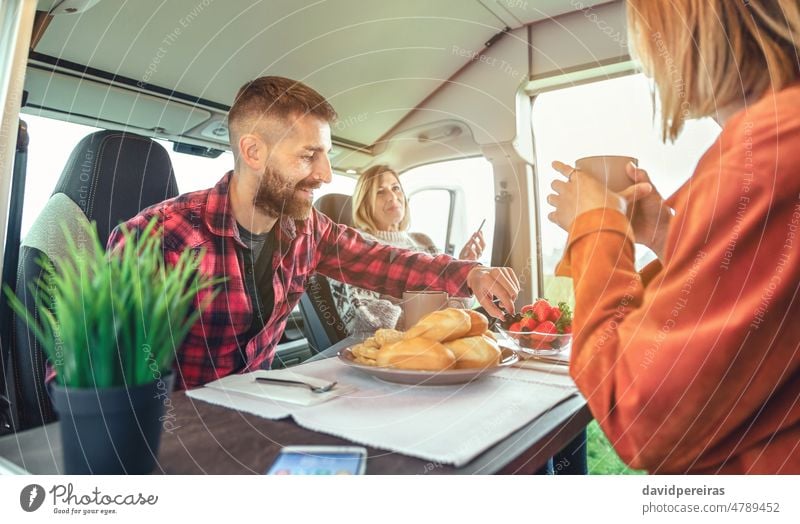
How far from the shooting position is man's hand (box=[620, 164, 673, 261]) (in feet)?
1.58

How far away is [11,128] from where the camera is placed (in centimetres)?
48

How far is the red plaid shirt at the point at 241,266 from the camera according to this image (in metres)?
0.50

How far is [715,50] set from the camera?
0.48 meters

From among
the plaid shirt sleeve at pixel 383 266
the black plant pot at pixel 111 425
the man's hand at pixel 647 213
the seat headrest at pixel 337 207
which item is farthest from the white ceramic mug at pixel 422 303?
the black plant pot at pixel 111 425

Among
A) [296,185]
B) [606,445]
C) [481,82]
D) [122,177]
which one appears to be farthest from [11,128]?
[606,445]

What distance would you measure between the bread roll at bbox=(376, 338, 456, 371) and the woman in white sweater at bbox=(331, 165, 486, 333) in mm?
191

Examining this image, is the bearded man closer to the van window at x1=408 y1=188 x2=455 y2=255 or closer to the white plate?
the van window at x1=408 y1=188 x2=455 y2=255

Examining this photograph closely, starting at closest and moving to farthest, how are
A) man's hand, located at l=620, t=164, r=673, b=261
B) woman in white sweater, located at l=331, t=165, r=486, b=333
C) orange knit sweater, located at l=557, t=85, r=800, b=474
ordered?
orange knit sweater, located at l=557, t=85, r=800, b=474 → man's hand, located at l=620, t=164, r=673, b=261 → woman in white sweater, located at l=331, t=165, r=486, b=333

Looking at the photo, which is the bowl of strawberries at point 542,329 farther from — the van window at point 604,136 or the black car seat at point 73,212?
the black car seat at point 73,212

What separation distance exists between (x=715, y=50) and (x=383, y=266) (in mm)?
416

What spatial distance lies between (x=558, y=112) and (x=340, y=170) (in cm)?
26

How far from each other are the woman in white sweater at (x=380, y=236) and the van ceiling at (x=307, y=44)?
2.1 inches

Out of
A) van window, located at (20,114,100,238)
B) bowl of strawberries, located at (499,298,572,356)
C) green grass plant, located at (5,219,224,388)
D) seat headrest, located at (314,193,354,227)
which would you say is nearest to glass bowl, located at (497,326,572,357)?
bowl of strawberries, located at (499,298,572,356)
